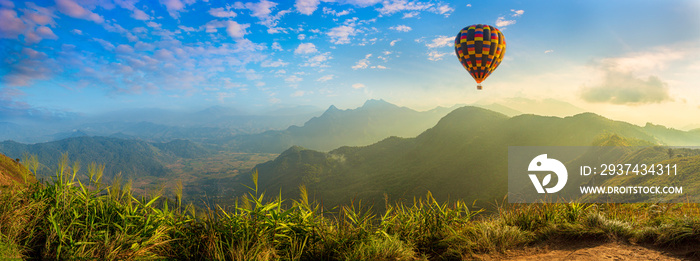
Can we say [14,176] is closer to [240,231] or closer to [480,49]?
[240,231]

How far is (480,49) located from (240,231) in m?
32.1

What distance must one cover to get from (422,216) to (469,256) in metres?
1.38

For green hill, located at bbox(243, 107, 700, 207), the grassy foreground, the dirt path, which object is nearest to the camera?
the grassy foreground

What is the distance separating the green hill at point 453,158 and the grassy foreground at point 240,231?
80.1 m

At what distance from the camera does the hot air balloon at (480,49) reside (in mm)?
30422

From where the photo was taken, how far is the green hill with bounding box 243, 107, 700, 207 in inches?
4252

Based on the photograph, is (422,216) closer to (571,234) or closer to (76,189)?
(571,234)

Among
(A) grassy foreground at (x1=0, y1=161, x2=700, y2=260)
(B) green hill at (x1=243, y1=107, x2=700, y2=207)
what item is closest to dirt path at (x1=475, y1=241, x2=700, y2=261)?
(A) grassy foreground at (x1=0, y1=161, x2=700, y2=260)

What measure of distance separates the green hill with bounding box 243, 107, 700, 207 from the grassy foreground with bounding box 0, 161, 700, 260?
8012 centimetres

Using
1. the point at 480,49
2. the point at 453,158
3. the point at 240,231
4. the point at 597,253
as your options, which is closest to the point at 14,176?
the point at 240,231

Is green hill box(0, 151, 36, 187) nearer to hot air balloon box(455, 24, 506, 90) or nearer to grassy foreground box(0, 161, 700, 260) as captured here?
grassy foreground box(0, 161, 700, 260)

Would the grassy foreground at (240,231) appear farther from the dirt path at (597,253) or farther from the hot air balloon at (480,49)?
the hot air balloon at (480,49)

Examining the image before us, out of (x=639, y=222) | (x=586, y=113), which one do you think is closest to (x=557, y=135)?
(x=586, y=113)

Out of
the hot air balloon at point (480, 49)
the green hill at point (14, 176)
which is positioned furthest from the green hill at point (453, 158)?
the green hill at point (14, 176)
